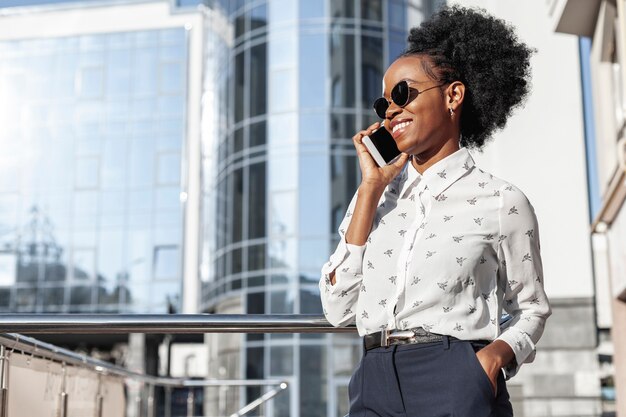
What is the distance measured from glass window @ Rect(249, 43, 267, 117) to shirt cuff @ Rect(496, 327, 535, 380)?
24.4 meters

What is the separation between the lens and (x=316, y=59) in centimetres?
2603

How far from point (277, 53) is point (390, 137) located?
24329mm

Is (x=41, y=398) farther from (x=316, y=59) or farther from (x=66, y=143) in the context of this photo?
(x=66, y=143)

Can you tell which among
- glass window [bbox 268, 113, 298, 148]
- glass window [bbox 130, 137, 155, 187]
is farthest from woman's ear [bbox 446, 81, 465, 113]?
glass window [bbox 130, 137, 155, 187]

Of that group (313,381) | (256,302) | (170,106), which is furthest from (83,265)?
(313,381)

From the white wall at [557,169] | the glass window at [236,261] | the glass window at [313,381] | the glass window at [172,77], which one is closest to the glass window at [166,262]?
the glass window at [172,77]

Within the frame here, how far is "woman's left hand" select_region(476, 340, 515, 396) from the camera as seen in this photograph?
216cm

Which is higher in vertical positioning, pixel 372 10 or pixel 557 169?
pixel 372 10

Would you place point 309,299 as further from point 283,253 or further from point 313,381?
point 313,381

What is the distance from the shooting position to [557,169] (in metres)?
15.3

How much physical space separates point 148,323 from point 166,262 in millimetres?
32544

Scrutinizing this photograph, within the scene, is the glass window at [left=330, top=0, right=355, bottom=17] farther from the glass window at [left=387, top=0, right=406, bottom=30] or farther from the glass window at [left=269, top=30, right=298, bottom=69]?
the glass window at [left=269, top=30, right=298, bottom=69]

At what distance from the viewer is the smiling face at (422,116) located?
247cm

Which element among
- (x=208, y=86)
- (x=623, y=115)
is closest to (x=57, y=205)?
(x=208, y=86)
